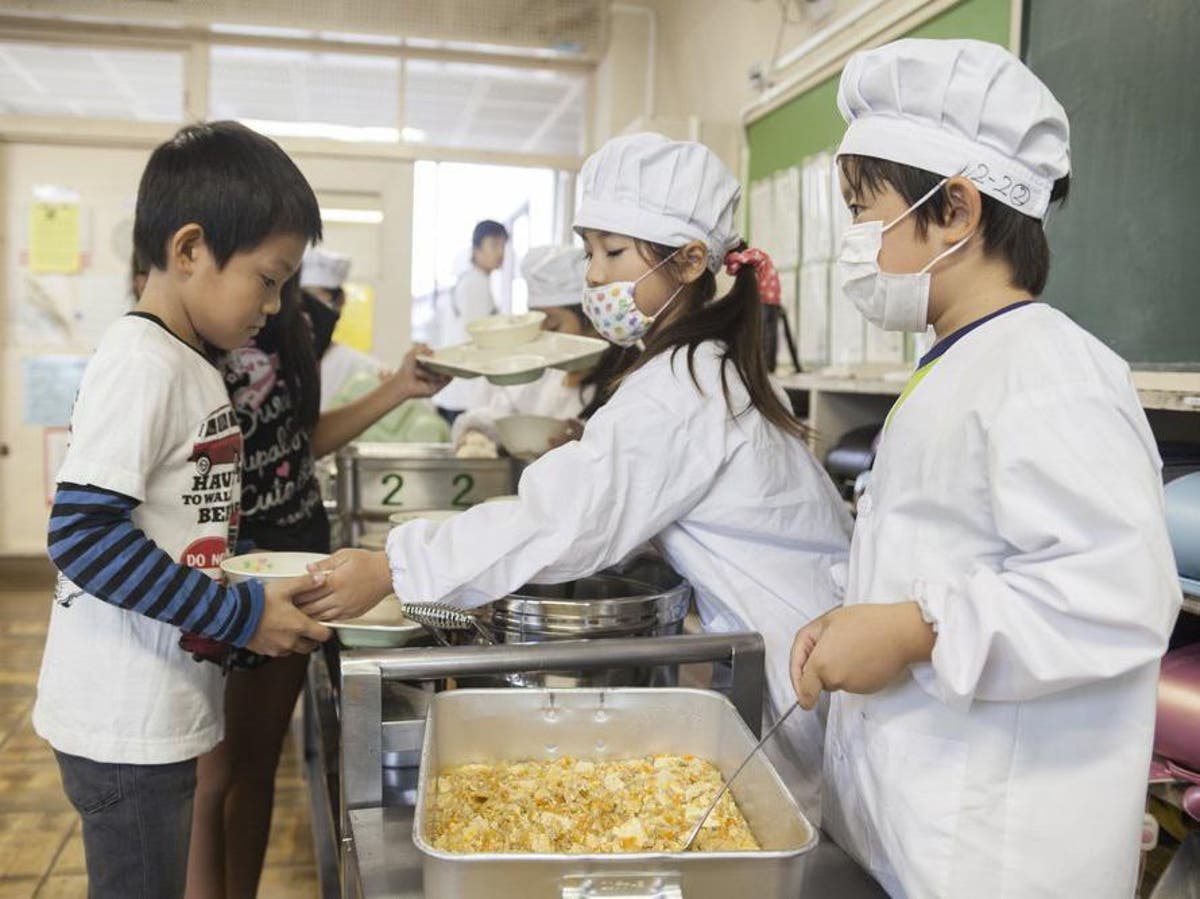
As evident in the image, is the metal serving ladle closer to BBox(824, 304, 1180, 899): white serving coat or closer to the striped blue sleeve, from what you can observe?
BBox(824, 304, 1180, 899): white serving coat

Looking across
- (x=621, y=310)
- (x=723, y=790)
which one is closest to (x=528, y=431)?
(x=621, y=310)

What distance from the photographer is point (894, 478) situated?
0.86 metres

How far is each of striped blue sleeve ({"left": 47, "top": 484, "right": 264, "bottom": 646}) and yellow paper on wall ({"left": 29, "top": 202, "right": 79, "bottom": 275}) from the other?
4313 mm

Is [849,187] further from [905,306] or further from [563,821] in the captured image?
[563,821]

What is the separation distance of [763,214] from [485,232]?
1.75m

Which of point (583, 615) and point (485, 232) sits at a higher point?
point (485, 232)

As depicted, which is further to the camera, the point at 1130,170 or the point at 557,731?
the point at 1130,170

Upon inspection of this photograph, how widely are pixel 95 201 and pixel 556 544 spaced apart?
14.9 ft

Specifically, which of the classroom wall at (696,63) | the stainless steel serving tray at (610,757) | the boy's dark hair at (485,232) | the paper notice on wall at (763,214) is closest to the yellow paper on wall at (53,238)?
Result: the boy's dark hair at (485,232)

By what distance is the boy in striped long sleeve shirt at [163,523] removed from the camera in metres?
1.04

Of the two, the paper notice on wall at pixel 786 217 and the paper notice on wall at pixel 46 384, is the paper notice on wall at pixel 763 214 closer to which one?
the paper notice on wall at pixel 786 217

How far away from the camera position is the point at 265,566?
1187 millimetres

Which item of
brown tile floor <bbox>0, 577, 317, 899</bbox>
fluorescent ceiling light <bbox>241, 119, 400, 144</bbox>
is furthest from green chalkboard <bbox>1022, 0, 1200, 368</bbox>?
fluorescent ceiling light <bbox>241, 119, 400, 144</bbox>

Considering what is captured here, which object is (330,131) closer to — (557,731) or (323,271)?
(323,271)
